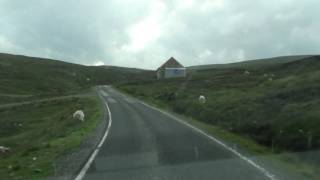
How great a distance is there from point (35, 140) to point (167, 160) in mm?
20014

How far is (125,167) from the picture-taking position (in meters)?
17.8

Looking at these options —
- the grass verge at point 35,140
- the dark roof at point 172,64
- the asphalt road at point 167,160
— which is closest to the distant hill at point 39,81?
the dark roof at point 172,64

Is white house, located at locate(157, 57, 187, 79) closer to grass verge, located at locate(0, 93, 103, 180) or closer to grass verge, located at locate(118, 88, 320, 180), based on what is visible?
grass verge, located at locate(0, 93, 103, 180)

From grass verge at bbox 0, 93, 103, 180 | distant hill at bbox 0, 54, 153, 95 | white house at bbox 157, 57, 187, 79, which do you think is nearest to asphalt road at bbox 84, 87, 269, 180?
grass verge at bbox 0, 93, 103, 180

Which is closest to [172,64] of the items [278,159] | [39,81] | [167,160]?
[39,81]

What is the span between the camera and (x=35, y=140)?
37625 millimetres

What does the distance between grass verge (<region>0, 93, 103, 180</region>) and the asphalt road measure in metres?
1.50

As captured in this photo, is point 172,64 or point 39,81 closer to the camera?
point 172,64

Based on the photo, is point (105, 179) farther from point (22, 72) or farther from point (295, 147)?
point (22, 72)

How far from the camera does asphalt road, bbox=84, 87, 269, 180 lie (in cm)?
1580

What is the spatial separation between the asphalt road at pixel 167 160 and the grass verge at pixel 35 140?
1.50m

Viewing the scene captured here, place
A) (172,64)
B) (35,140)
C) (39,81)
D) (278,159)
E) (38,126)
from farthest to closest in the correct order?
(39,81), (172,64), (38,126), (35,140), (278,159)

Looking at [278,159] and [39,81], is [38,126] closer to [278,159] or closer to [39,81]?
[278,159]

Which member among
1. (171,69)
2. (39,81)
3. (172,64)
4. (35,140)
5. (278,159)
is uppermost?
(172,64)
